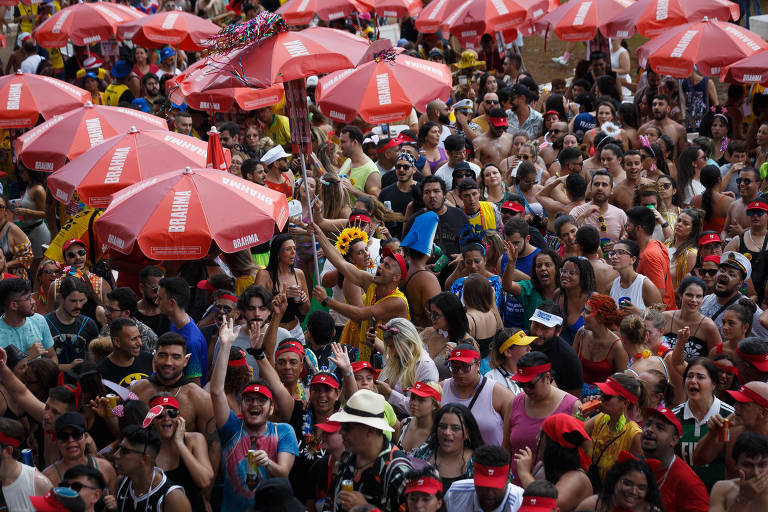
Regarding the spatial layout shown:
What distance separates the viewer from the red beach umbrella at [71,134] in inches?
382

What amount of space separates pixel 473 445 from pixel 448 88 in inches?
210

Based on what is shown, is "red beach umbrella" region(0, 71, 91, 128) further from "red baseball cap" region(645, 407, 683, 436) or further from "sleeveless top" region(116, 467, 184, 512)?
"red baseball cap" region(645, 407, 683, 436)

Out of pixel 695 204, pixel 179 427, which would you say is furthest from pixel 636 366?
pixel 695 204

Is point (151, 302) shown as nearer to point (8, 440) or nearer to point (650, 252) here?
point (8, 440)

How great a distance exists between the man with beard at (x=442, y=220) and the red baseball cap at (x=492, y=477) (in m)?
4.15

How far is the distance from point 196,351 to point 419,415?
184cm

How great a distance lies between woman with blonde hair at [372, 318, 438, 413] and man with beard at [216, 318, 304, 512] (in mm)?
955

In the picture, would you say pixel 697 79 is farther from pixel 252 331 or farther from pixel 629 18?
pixel 252 331

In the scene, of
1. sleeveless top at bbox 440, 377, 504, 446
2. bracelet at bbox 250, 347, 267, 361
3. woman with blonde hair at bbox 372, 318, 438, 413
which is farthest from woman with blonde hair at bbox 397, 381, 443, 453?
bracelet at bbox 250, 347, 267, 361

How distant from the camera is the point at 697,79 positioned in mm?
14609

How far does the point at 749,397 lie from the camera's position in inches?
234

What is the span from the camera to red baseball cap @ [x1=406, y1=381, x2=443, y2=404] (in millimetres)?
6176

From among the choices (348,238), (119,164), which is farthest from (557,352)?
(119,164)

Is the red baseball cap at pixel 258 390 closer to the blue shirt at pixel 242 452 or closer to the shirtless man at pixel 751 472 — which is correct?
the blue shirt at pixel 242 452
